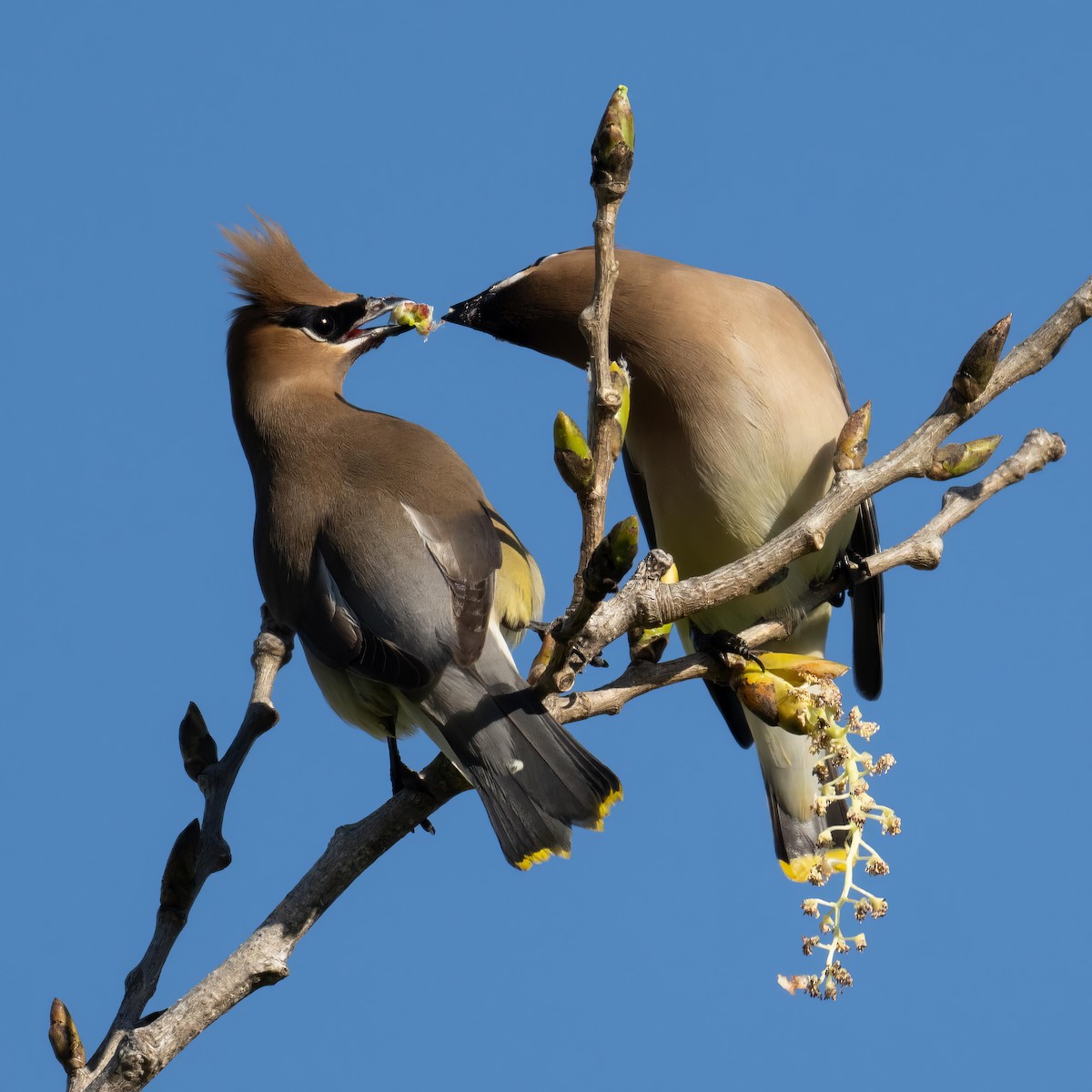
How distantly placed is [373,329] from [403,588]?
1.43m

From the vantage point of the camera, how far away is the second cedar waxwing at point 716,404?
4.71 metres

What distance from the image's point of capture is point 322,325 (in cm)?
502

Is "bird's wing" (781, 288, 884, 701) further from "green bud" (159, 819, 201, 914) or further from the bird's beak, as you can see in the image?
"green bud" (159, 819, 201, 914)

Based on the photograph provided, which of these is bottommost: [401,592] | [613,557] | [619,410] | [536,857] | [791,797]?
[791,797]

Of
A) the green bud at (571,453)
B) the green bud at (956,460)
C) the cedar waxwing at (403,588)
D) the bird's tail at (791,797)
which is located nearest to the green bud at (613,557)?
the green bud at (571,453)

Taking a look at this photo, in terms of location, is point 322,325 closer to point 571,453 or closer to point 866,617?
point 866,617

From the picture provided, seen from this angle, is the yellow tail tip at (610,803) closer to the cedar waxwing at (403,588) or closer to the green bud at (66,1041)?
the cedar waxwing at (403,588)

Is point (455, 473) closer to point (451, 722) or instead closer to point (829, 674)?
point (451, 722)

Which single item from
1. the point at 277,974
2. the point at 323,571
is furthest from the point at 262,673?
the point at 277,974

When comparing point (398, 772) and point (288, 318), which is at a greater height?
point (288, 318)

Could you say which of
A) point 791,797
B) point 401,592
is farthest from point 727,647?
point 791,797

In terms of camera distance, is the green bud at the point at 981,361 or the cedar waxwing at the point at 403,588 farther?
the cedar waxwing at the point at 403,588

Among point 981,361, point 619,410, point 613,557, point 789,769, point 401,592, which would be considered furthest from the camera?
point 789,769

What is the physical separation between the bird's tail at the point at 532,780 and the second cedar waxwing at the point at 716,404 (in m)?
1.34
